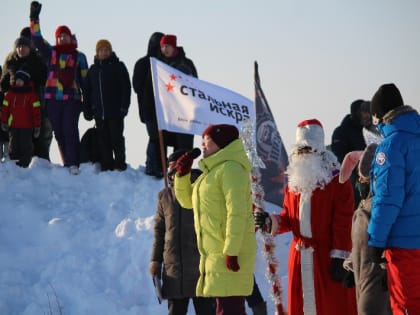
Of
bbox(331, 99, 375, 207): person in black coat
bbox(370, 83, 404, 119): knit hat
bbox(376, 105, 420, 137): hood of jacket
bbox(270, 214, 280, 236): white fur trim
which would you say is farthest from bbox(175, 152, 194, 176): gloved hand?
bbox(331, 99, 375, 207): person in black coat

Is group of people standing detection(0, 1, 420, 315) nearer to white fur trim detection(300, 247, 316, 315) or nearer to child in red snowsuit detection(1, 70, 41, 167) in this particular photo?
white fur trim detection(300, 247, 316, 315)

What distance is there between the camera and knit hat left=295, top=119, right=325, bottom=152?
24.3 ft

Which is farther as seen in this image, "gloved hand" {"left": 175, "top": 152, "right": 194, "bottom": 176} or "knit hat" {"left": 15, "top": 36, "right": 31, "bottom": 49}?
"knit hat" {"left": 15, "top": 36, "right": 31, "bottom": 49}

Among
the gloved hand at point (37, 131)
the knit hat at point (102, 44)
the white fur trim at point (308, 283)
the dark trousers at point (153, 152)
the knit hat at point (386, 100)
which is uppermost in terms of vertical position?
the knit hat at point (102, 44)

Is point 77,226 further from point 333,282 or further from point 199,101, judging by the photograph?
point 333,282

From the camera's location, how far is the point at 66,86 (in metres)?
13.5

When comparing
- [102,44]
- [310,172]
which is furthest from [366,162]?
[102,44]

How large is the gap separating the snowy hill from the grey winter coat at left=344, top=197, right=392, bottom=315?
12.1 feet

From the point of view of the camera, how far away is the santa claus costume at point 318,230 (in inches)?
283

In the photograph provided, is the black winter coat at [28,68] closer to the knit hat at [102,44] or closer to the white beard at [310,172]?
the knit hat at [102,44]

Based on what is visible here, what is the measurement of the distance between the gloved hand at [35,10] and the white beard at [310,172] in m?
7.67

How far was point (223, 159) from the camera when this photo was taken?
7293 mm

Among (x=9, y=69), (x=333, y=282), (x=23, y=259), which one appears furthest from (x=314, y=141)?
(x=9, y=69)

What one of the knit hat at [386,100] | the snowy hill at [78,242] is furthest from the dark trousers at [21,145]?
the knit hat at [386,100]
